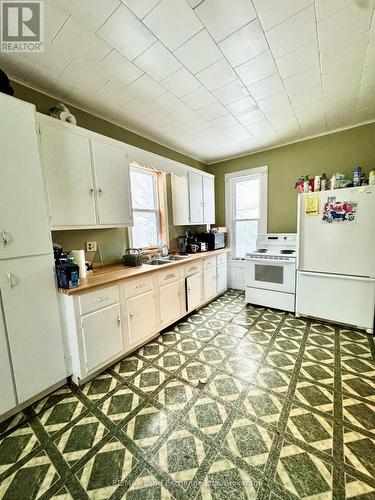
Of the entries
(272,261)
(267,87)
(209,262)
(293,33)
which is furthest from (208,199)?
(293,33)

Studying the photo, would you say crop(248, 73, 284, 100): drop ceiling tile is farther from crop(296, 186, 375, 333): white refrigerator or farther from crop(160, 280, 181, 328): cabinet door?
crop(160, 280, 181, 328): cabinet door

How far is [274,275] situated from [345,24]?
8.33ft

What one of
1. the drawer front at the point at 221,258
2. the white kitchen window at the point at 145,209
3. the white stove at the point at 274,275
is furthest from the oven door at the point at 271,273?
the white kitchen window at the point at 145,209

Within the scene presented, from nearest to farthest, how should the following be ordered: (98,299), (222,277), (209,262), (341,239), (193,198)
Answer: (98,299) → (341,239) → (209,262) → (193,198) → (222,277)

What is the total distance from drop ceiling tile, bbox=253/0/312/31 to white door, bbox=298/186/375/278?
178 centimetres

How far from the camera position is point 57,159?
1738mm

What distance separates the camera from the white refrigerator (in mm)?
2316

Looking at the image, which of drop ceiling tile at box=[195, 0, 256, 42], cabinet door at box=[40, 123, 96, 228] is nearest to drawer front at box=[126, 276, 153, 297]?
cabinet door at box=[40, 123, 96, 228]

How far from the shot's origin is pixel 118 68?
1.67m

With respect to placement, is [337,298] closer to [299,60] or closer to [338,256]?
[338,256]

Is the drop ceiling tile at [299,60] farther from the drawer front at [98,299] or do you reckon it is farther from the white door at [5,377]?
the white door at [5,377]

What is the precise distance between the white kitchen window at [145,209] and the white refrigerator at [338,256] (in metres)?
2.07

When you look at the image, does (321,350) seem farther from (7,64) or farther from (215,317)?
(7,64)

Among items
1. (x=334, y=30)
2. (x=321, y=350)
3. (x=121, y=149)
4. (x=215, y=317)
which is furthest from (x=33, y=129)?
(x=321, y=350)
